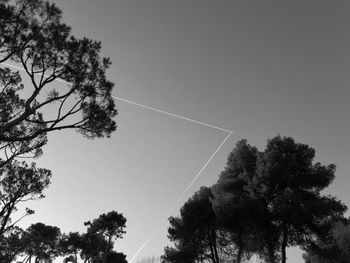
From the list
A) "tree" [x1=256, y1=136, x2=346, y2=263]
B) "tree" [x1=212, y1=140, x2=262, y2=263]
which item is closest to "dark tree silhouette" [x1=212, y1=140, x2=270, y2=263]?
"tree" [x1=212, y1=140, x2=262, y2=263]

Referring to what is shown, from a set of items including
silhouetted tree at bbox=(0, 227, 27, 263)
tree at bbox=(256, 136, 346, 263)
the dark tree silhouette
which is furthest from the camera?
silhouetted tree at bbox=(0, 227, 27, 263)

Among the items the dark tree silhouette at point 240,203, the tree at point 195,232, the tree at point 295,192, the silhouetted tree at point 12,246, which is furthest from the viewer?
the silhouetted tree at point 12,246

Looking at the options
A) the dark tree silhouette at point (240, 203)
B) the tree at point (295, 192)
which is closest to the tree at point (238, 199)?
the dark tree silhouette at point (240, 203)

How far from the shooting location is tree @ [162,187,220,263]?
29.3 meters

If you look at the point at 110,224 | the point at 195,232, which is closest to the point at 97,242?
the point at 110,224

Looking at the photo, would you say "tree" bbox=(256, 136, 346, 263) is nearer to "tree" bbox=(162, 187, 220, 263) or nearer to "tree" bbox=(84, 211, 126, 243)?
"tree" bbox=(162, 187, 220, 263)

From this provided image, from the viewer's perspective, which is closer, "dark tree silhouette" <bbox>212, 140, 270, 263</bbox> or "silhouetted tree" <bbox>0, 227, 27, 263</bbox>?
"dark tree silhouette" <bbox>212, 140, 270, 263</bbox>

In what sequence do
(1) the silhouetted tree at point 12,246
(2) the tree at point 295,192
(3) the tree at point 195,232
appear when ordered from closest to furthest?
(2) the tree at point 295,192 → (3) the tree at point 195,232 → (1) the silhouetted tree at point 12,246

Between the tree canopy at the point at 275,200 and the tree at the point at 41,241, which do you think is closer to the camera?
the tree canopy at the point at 275,200

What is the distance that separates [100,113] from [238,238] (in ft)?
56.8

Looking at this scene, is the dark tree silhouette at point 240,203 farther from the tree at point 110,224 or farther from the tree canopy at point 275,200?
the tree at point 110,224

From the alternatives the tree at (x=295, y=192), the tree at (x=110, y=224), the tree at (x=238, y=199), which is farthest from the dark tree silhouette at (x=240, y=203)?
the tree at (x=110, y=224)

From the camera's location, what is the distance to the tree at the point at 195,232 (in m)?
29.3

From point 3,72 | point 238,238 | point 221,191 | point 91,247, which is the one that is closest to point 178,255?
point 238,238
